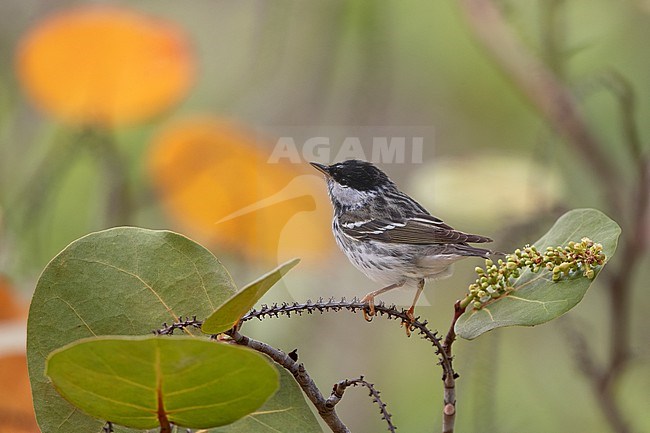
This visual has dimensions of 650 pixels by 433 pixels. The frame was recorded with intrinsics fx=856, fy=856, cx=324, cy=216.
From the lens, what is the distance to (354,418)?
0.99 m

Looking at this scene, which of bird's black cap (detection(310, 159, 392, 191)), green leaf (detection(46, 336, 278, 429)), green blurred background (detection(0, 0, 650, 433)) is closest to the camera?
green leaf (detection(46, 336, 278, 429))

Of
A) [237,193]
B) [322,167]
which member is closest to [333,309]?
[322,167]

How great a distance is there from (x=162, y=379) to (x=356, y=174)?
169 mm

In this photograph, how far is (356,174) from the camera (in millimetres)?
407

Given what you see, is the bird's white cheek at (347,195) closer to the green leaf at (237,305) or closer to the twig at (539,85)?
the green leaf at (237,305)

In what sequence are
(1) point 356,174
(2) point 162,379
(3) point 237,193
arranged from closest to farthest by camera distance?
(2) point 162,379, (1) point 356,174, (3) point 237,193

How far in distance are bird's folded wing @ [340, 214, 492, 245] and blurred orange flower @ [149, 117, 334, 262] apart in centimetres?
3

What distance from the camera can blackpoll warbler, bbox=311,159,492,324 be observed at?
414 millimetres

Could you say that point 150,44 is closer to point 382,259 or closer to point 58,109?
point 58,109

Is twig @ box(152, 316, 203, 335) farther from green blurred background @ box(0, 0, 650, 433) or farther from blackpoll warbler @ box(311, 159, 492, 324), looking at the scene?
green blurred background @ box(0, 0, 650, 433)

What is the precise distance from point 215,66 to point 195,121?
0.15 meters

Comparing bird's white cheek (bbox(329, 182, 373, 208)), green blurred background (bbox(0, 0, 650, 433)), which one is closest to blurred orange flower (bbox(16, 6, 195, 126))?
green blurred background (bbox(0, 0, 650, 433))

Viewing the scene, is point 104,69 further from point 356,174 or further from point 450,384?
point 450,384

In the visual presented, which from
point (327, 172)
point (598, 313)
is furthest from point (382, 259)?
point (598, 313)
